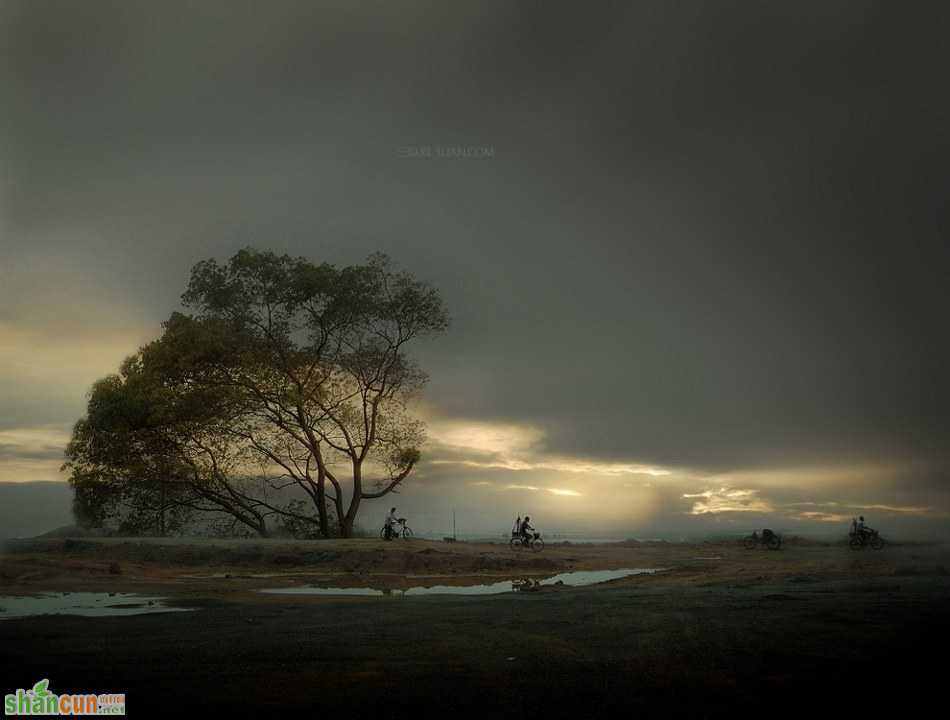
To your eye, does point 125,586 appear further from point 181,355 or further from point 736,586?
point 181,355

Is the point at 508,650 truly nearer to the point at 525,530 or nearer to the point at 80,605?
the point at 80,605

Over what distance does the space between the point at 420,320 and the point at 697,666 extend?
13137 millimetres

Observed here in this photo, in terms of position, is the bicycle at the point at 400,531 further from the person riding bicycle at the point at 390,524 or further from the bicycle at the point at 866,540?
the bicycle at the point at 866,540

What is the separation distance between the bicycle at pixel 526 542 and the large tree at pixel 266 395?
280 cm

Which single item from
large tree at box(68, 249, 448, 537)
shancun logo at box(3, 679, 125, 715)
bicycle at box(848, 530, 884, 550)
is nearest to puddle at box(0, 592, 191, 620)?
shancun logo at box(3, 679, 125, 715)

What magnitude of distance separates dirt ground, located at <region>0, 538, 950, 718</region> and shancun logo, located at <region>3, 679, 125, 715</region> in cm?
6

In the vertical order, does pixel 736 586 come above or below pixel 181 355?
below

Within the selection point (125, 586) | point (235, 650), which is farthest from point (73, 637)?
point (125, 586)

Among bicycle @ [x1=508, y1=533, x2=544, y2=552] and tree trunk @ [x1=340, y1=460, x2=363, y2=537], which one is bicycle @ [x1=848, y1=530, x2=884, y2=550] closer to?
bicycle @ [x1=508, y1=533, x2=544, y2=552]

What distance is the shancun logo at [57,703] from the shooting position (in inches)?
141

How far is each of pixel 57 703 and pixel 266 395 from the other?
13323 millimetres

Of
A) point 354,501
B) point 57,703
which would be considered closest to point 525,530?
point 354,501

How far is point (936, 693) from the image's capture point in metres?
3.80

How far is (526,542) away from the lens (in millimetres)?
16625
